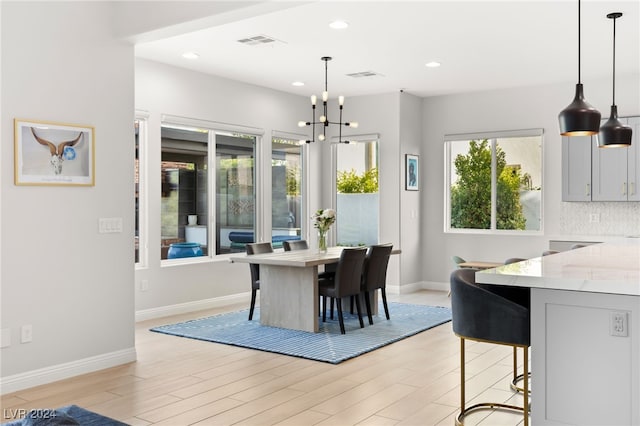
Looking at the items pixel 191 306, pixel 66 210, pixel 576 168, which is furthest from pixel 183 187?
pixel 576 168

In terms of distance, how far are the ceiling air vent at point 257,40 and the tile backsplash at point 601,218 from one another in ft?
14.8

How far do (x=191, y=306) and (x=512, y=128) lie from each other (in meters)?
4.96

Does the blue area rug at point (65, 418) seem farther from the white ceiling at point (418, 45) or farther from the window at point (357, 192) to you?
the window at point (357, 192)

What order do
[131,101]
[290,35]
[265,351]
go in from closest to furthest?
1. [131,101]
2. [265,351]
3. [290,35]

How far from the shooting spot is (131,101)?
4.77m

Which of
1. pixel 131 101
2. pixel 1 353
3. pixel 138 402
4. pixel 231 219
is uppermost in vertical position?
pixel 131 101

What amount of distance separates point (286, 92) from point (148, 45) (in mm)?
2774

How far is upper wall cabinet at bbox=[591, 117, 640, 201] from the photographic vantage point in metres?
7.07

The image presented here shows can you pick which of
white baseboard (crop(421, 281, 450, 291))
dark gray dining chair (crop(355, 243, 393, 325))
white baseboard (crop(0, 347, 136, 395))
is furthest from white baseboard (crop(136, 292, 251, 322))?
white baseboard (crop(421, 281, 450, 291))

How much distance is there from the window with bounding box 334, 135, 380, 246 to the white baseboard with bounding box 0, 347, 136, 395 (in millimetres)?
4803

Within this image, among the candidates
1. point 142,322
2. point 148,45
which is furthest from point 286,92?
point 142,322

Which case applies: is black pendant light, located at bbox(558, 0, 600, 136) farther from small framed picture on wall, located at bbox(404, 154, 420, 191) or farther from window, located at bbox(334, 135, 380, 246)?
window, located at bbox(334, 135, 380, 246)

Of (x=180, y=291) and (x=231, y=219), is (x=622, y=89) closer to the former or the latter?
(x=231, y=219)

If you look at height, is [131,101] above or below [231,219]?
above
